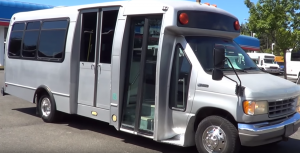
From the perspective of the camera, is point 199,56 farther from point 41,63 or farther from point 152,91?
point 41,63

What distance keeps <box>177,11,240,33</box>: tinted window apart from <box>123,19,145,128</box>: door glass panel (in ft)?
3.10

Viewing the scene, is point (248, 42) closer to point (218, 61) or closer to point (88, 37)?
point (88, 37)

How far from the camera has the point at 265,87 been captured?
5926 millimetres

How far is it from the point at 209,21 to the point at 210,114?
1757 mm

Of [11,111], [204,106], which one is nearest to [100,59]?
[204,106]

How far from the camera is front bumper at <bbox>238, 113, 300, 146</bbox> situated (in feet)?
18.6

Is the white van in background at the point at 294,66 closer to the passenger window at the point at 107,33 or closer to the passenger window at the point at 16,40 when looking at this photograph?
the passenger window at the point at 16,40

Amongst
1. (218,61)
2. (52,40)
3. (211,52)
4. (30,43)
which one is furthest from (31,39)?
(218,61)

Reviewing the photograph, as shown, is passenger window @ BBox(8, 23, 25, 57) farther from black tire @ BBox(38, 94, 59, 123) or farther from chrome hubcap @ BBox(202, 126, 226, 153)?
chrome hubcap @ BBox(202, 126, 226, 153)

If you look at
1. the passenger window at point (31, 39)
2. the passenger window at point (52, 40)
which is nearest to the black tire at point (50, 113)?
the passenger window at point (52, 40)

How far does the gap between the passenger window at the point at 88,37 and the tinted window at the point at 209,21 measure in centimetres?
229

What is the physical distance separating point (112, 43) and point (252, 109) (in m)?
3.16

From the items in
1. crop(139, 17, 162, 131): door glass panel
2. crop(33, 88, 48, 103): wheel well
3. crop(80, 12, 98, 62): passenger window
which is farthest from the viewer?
crop(33, 88, 48, 103): wheel well

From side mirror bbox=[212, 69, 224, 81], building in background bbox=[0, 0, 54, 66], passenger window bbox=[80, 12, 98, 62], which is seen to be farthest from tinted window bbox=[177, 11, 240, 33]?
building in background bbox=[0, 0, 54, 66]
